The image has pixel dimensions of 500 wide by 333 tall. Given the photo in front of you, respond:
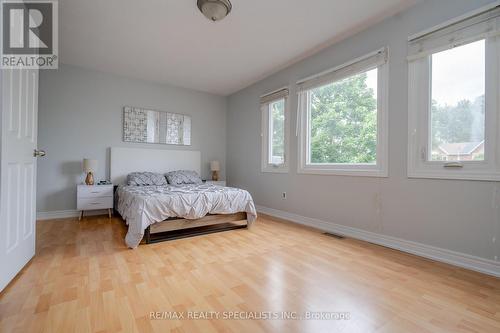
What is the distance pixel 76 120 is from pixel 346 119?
435 cm

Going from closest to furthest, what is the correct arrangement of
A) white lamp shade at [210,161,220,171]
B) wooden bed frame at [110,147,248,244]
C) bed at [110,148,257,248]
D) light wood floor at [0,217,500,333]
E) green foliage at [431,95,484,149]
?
1. light wood floor at [0,217,500,333]
2. green foliage at [431,95,484,149]
3. bed at [110,148,257,248]
4. wooden bed frame at [110,147,248,244]
5. white lamp shade at [210,161,220,171]

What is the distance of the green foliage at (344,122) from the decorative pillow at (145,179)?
2.66 metres

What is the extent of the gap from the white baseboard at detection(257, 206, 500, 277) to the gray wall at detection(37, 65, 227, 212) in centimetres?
347

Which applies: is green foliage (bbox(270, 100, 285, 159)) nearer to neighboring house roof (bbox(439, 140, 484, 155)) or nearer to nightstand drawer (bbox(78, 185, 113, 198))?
neighboring house roof (bbox(439, 140, 484, 155))

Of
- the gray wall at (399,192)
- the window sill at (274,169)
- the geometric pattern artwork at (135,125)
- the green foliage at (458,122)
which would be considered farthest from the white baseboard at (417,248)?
the geometric pattern artwork at (135,125)

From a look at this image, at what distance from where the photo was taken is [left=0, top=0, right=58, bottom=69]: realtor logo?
1518mm

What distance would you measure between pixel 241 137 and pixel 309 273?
11.8 feet

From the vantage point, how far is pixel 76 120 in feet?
12.9

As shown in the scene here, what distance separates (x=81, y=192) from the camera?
11.6ft

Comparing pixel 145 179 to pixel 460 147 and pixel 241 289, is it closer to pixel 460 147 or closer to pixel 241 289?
pixel 241 289

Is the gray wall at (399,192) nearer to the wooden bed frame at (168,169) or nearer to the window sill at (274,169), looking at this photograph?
the window sill at (274,169)

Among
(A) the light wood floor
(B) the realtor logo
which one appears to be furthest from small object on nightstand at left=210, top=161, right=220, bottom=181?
(B) the realtor logo

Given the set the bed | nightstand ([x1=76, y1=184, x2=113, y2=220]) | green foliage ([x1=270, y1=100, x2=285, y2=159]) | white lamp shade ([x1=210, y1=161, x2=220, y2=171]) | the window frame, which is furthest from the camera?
white lamp shade ([x1=210, y1=161, x2=220, y2=171])

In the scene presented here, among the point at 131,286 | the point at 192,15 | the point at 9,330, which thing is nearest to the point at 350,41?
the point at 192,15
